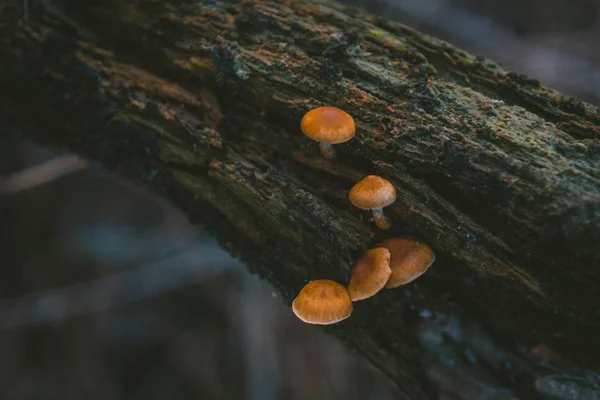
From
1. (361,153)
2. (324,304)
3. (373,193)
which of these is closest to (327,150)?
(361,153)

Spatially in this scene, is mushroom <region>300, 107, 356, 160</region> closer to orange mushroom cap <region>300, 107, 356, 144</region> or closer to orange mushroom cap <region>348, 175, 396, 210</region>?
orange mushroom cap <region>300, 107, 356, 144</region>

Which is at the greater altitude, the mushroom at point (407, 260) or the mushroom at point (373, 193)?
the mushroom at point (373, 193)

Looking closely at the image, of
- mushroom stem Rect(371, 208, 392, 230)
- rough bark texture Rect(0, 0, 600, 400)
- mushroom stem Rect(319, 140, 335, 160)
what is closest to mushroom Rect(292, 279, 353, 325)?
rough bark texture Rect(0, 0, 600, 400)

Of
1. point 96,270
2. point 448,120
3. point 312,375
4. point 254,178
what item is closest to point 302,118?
point 254,178

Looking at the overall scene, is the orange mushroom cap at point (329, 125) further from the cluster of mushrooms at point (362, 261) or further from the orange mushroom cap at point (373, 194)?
the orange mushroom cap at point (373, 194)

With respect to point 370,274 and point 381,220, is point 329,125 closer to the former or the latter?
point 381,220

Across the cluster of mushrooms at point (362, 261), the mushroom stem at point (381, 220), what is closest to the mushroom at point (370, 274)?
the cluster of mushrooms at point (362, 261)
